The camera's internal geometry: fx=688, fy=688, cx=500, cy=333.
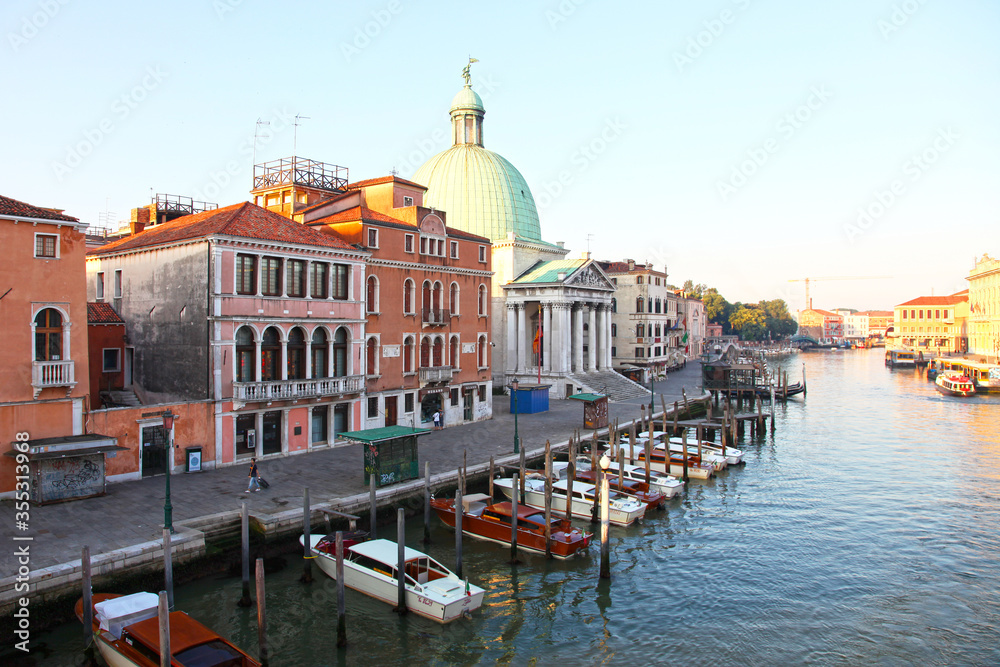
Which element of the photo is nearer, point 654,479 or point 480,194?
point 654,479

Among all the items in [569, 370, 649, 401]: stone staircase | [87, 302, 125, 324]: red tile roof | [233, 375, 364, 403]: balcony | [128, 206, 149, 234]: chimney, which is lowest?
[569, 370, 649, 401]: stone staircase

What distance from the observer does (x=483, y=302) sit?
41625 millimetres

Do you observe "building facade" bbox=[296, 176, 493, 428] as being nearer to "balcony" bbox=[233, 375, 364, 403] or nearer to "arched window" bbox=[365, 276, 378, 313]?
"arched window" bbox=[365, 276, 378, 313]

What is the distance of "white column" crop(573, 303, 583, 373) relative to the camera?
182 ft

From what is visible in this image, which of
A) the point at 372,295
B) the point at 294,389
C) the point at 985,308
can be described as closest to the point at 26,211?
the point at 294,389

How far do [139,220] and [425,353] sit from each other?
737 inches

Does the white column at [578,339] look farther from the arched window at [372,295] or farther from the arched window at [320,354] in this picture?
the arched window at [320,354]

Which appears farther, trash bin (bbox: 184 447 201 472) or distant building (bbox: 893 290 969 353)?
distant building (bbox: 893 290 969 353)

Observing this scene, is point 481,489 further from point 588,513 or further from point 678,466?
point 678,466

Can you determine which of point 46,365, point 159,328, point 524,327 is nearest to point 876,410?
point 524,327

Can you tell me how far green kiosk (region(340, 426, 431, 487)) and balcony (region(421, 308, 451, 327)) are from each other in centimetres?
1157

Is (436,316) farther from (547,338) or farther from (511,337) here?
(511,337)

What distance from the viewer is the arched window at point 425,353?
37.1 m

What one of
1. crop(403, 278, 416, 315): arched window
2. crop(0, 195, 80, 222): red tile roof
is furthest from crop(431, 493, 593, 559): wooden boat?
crop(0, 195, 80, 222): red tile roof
